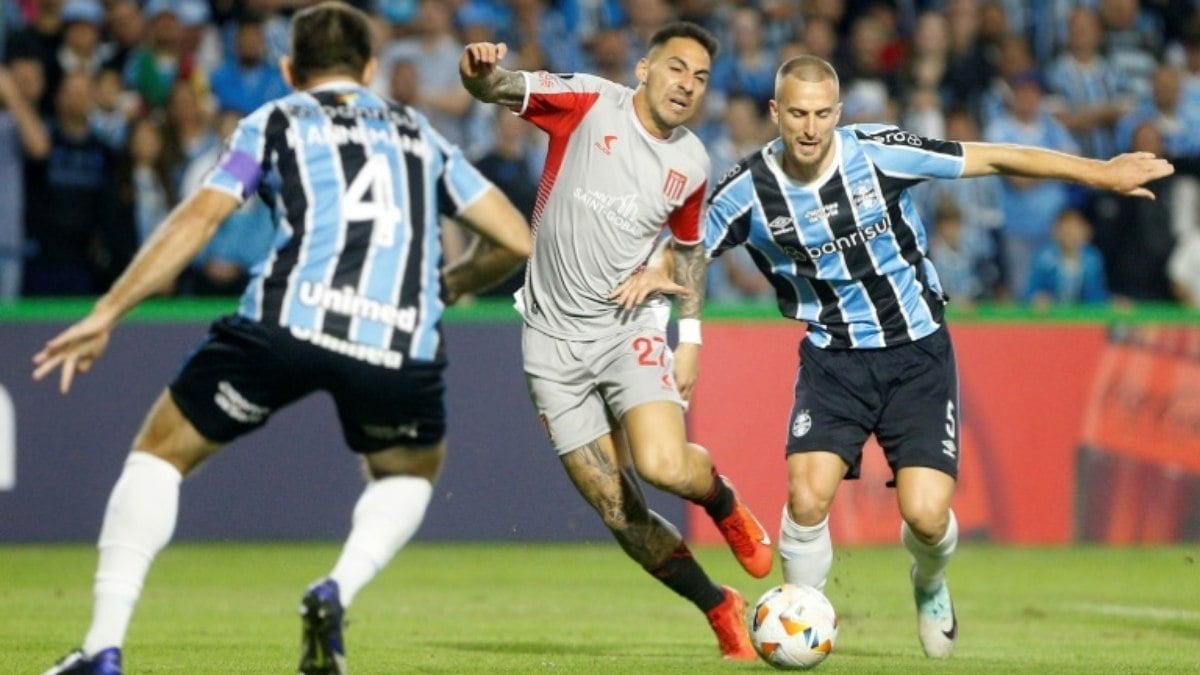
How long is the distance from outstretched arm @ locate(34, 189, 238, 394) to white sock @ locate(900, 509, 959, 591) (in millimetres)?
3150

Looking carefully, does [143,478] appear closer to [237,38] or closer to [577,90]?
[577,90]

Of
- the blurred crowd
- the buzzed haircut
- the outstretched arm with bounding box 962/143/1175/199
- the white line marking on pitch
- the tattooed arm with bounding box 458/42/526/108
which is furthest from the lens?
the blurred crowd

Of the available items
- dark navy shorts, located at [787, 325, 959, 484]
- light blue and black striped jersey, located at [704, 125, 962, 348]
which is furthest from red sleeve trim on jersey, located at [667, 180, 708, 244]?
dark navy shorts, located at [787, 325, 959, 484]

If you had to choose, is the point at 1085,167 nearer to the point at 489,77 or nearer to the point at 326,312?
the point at 489,77

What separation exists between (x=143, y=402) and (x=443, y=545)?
2182mm

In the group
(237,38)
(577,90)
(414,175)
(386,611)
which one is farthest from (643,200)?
(237,38)

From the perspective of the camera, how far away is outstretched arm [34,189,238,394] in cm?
588

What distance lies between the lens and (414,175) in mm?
6523

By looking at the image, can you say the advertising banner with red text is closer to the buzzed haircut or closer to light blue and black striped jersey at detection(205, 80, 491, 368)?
the buzzed haircut

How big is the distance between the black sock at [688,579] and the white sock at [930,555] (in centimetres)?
77

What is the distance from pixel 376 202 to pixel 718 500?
221cm

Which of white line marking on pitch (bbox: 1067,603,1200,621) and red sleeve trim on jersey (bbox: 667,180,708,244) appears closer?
red sleeve trim on jersey (bbox: 667,180,708,244)

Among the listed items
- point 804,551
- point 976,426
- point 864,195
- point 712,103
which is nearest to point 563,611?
point 804,551

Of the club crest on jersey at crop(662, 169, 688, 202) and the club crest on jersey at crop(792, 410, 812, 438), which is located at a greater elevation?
the club crest on jersey at crop(662, 169, 688, 202)
